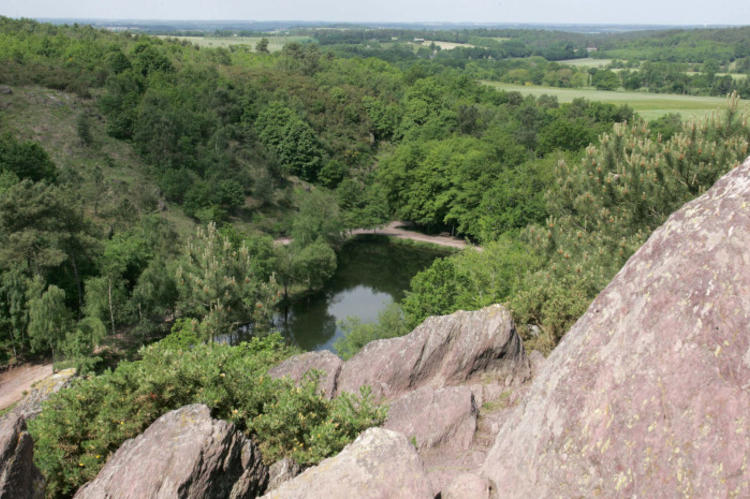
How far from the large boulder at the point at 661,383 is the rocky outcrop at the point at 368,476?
1.27 meters

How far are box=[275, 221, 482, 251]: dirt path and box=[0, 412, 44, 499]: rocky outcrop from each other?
161 feet

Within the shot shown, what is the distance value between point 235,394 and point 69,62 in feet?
256

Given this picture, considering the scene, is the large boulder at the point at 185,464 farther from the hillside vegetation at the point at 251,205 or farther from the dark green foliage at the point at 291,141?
the dark green foliage at the point at 291,141

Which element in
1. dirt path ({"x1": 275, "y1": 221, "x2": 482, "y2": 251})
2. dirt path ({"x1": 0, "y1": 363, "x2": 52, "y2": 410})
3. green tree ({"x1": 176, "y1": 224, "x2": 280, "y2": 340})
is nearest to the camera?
dirt path ({"x1": 0, "y1": 363, "x2": 52, "y2": 410})

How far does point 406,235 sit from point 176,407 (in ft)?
172

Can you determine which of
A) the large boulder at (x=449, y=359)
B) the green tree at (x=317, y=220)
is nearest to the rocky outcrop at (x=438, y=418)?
the large boulder at (x=449, y=359)

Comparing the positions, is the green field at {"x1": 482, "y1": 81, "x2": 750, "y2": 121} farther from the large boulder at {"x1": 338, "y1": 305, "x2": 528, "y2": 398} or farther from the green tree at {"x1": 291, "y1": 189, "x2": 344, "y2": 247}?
the large boulder at {"x1": 338, "y1": 305, "x2": 528, "y2": 398}

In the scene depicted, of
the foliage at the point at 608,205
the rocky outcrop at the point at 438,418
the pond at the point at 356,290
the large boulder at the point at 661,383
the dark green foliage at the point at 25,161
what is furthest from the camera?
the dark green foliage at the point at 25,161

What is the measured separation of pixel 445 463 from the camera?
10.9m

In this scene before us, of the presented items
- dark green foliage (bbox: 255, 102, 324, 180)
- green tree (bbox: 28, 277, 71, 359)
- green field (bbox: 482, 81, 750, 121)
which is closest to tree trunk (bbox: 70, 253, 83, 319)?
green tree (bbox: 28, 277, 71, 359)

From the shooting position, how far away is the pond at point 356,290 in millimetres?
40000

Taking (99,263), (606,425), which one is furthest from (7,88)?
(606,425)

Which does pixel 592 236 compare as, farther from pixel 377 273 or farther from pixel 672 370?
pixel 377 273

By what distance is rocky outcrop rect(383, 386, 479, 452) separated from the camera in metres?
11.5
